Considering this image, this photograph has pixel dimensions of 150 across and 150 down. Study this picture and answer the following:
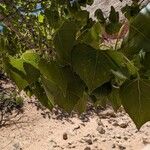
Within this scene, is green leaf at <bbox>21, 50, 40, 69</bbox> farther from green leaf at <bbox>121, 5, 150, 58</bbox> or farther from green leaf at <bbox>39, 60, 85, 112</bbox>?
green leaf at <bbox>121, 5, 150, 58</bbox>

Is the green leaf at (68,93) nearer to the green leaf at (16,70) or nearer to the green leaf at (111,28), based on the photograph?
the green leaf at (16,70)

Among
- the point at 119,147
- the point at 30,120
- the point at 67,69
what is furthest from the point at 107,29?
the point at 30,120

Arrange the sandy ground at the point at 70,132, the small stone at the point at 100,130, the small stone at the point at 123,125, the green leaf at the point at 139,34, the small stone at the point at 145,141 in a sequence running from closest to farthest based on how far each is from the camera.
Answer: the green leaf at the point at 139,34 < the small stone at the point at 145,141 < the sandy ground at the point at 70,132 < the small stone at the point at 100,130 < the small stone at the point at 123,125

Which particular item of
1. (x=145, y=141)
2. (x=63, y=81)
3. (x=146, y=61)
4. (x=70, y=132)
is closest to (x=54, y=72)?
(x=63, y=81)

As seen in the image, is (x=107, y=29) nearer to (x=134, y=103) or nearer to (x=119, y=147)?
(x=134, y=103)

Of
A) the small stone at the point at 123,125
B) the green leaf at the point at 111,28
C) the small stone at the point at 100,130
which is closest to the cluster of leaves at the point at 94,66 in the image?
the green leaf at the point at 111,28

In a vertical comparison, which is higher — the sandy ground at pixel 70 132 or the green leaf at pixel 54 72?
the green leaf at pixel 54 72

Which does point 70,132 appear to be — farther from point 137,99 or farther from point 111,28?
point 137,99
